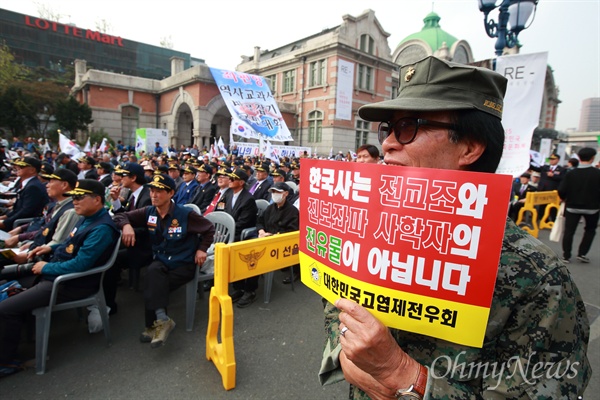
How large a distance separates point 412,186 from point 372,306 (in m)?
0.37

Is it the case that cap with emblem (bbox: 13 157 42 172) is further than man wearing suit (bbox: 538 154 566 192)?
No

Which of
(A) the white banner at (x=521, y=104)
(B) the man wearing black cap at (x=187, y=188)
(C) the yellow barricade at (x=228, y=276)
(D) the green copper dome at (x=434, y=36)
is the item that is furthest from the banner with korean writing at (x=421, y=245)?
(D) the green copper dome at (x=434, y=36)

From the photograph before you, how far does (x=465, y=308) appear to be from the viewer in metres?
0.81

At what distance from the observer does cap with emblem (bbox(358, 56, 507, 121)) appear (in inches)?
35.8

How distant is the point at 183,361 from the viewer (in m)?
2.89

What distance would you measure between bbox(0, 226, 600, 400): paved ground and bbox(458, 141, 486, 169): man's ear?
2.31 m

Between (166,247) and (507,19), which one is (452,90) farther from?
(507,19)

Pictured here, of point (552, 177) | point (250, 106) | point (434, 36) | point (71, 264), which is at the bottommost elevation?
point (71, 264)

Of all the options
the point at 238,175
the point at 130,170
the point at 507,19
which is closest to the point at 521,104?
the point at 507,19

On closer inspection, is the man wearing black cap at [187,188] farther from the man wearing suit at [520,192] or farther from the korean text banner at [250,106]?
the man wearing suit at [520,192]

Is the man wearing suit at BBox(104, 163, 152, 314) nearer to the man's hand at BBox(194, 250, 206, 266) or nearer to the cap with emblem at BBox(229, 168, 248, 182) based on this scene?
the man's hand at BBox(194, 250, 206, 266)

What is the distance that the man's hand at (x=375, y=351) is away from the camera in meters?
0.82

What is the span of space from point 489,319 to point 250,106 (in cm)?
1351

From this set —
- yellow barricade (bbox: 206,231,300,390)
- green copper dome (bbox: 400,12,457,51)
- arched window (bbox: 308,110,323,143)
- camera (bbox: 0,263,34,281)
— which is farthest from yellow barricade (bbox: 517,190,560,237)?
green copper dome (bbox: 400,12,457,51)
